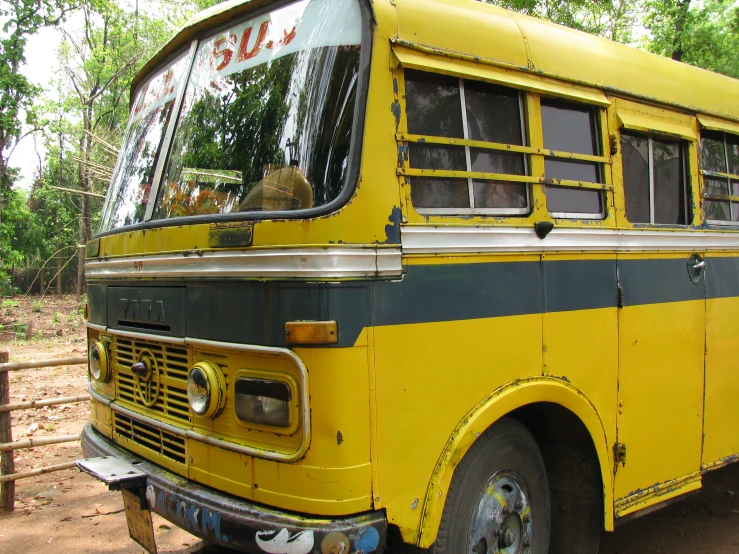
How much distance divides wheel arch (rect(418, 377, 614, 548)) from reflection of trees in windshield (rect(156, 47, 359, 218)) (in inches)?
42.5

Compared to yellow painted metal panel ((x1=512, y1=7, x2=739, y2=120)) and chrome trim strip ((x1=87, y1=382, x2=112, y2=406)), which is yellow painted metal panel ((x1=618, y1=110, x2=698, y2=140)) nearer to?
yellow painted metal panel ((x1=512, y1=7, x2=739, y2=120))

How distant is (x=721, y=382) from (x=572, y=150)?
6.06 feet

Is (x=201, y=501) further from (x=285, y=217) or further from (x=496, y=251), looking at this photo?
(x=496, y=251)

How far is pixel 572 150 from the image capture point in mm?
3014

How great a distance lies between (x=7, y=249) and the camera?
1416 cm

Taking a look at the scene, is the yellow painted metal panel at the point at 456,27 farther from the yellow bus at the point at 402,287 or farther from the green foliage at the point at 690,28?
the green foliage at the point at 690,28

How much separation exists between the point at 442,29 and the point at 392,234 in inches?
35.9

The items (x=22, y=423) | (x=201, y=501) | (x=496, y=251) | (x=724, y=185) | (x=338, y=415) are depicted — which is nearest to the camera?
(x=338, y=415)

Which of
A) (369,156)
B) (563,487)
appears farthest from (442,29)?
(563,487)

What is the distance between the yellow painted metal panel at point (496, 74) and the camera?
2400 mm

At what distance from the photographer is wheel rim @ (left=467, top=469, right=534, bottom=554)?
8.69 ft

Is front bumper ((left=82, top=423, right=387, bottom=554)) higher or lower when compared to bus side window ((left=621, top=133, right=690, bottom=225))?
lower

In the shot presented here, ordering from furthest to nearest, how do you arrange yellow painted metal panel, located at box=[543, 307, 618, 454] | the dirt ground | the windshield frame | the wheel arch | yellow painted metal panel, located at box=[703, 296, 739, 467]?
the dirt ground
yellow painted metal panel, located at box=[703, 296, 739, 467]
yellow painted metal panel, located at box=[543, 307, 618, 454]
the wheel arch
the windshield frame

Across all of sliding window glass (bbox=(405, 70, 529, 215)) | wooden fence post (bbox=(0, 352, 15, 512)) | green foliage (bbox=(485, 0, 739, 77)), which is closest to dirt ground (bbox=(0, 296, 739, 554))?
wooden fence post (bbox=(0, 352, 15, 512))
